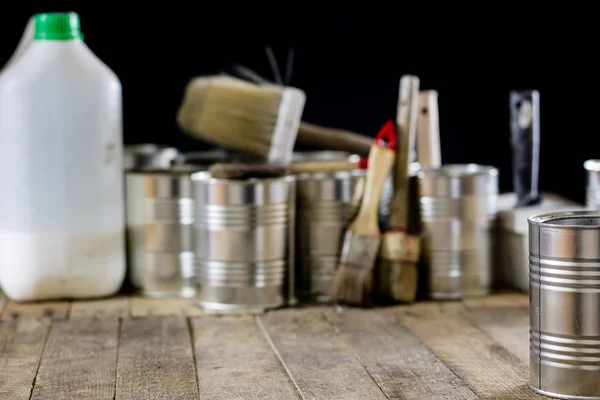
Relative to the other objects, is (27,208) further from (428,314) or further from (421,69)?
(421,69)

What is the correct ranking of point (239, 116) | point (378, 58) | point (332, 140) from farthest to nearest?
point (378, 58)
point (332, 140)
point (239, 116)

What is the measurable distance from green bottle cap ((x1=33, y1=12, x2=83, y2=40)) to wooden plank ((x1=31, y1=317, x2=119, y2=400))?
654 mm

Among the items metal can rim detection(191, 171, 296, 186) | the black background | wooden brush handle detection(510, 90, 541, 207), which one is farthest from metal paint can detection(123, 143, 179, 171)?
wooden brush handle detection(510, 90, 541, 207)

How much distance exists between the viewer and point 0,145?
254 centimetres

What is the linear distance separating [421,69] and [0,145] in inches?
47.9

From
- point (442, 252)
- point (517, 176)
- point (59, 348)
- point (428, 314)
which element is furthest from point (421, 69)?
point (59, 348)

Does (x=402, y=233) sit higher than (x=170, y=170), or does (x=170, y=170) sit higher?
(x=170, y=170)

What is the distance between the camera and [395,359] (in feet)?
6.53

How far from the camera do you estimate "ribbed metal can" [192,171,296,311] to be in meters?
2.46

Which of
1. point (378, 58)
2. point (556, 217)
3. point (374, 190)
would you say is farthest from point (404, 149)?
point (556, 217)

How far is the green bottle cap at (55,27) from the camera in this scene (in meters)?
2.51

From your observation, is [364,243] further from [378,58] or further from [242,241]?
[378,58]

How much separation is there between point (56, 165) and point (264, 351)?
2.52 feet

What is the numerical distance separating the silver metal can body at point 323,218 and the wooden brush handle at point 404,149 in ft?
0.29
